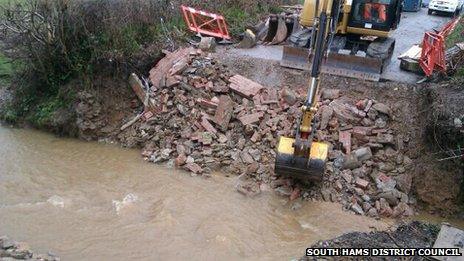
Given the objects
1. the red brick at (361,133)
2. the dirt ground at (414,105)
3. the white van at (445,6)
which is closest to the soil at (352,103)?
the dirt ground at (414,105)

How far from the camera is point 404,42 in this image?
16.7 meters

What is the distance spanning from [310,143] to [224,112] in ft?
11.5

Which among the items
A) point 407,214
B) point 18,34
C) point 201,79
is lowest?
point 407,214

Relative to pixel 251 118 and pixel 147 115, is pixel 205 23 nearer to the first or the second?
pixel 147 115

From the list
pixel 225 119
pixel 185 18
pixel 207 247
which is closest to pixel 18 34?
pixel 185 18

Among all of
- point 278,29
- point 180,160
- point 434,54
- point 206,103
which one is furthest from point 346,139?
point 278,29

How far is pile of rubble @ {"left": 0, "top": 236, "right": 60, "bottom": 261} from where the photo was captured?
7.24m

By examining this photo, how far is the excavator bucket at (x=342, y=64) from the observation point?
1205cm

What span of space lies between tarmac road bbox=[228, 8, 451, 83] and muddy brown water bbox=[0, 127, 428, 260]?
4.74m

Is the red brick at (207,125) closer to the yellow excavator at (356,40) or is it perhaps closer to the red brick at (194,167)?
the red brick at (194,167)

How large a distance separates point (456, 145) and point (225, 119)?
5369mm

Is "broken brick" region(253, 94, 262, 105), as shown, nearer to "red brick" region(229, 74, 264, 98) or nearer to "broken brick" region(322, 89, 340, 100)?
"red brick" region(229, 74, 264, 98)

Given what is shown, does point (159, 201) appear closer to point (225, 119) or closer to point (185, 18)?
point (225, 119)

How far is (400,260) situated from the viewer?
708 centimetres
